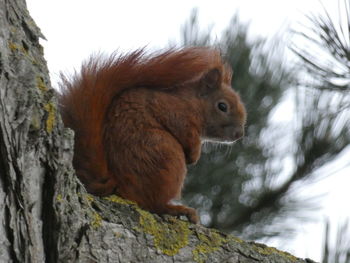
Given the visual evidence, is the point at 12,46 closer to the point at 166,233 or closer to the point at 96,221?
the point at 96,221

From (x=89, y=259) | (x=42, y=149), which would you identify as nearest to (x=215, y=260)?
(x=89, y=259)

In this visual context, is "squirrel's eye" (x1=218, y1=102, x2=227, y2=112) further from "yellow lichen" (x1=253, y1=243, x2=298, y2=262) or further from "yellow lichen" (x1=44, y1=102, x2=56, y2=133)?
"yellow lichen" (x1=44, y1=102, x2=56, y2=133)

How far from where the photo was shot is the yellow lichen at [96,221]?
1.16 metres

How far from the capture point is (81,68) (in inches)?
62.3

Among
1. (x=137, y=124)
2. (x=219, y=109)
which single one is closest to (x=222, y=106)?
(x=219, y=109)

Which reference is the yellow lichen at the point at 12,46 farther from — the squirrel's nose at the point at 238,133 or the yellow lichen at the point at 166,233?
the squirrel's nose at the point at 238,133

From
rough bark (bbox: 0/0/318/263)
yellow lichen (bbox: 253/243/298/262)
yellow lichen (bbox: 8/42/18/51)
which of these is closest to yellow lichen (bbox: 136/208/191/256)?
rough bark (bbox: 0/0/318/263)

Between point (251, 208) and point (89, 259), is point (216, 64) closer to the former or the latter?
point (251, 208)

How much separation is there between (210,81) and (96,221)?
0.93m

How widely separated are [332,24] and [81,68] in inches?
27.4

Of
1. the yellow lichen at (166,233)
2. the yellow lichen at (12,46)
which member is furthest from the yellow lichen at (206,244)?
the yellow lichen at (12,46)

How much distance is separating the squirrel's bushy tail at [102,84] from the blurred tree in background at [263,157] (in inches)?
20.3

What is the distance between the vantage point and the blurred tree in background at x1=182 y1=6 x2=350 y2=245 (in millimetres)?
2168

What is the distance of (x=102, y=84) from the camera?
156 cm
